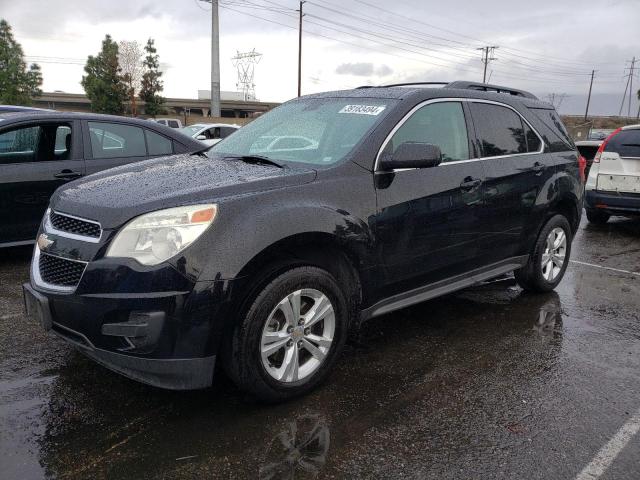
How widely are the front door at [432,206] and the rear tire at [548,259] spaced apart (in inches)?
39.6

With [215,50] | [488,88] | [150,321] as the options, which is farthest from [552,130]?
[215,50]

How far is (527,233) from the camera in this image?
4.68 meters

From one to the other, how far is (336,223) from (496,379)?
1.47m

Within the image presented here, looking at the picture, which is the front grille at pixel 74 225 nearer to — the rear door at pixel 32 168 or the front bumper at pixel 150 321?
the front bumper at pixel 150 321

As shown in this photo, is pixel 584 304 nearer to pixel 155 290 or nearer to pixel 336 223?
pixel 336 223

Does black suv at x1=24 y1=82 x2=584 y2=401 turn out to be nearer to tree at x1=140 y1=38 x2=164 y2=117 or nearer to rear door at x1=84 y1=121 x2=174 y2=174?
rear door at x1=84 y1=121 x2=174 y2=174

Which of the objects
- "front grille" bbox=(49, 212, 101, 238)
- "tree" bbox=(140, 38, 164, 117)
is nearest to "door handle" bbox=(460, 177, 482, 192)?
"front grille" bbox=(49, 212, 101, 238)

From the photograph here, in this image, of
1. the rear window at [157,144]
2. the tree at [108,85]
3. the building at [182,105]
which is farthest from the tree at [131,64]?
the rear window at [157,144]

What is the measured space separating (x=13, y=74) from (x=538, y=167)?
54611mm

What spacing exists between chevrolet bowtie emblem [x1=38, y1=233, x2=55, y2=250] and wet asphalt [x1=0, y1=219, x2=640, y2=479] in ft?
2.74

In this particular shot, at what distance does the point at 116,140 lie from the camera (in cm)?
613

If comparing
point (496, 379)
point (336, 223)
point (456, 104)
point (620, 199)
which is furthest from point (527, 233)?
point (620, 199)

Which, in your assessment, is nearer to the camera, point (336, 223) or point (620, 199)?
point (336, 223)

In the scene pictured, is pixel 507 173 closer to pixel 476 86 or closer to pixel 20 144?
pixel 476 86
